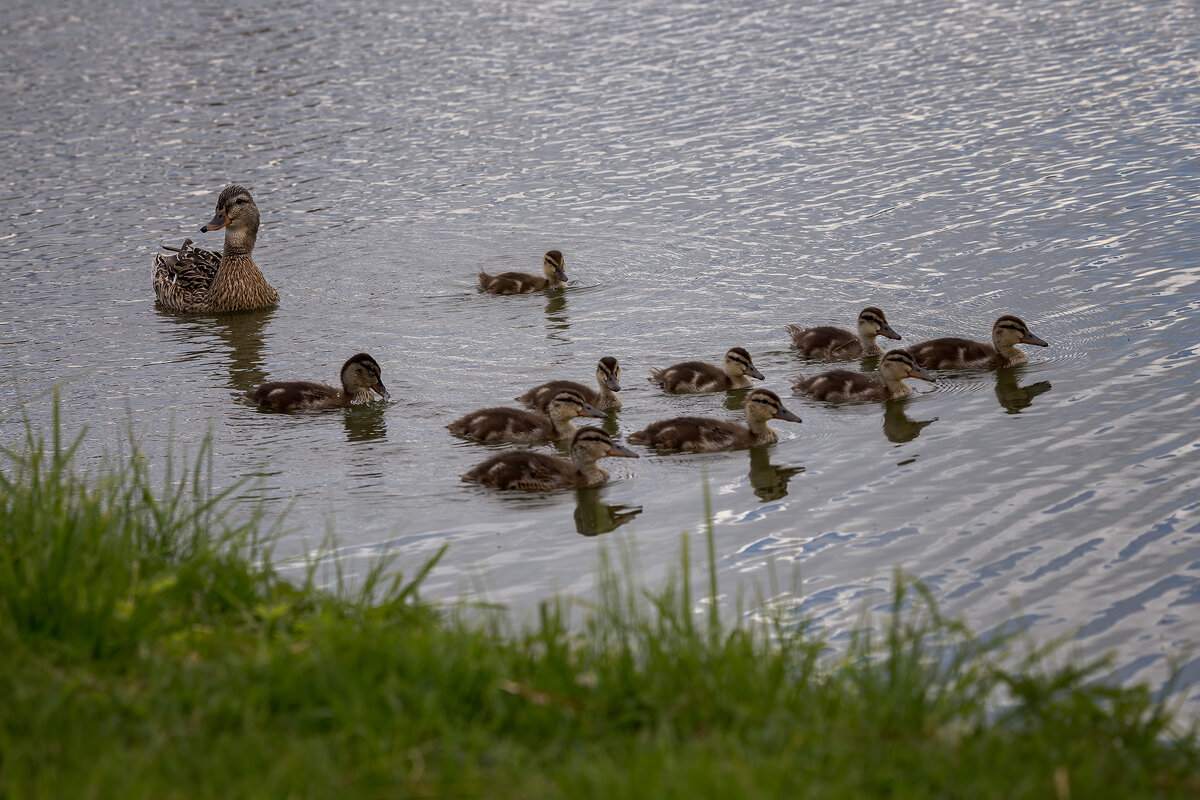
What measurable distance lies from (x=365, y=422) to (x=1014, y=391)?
13.0ft

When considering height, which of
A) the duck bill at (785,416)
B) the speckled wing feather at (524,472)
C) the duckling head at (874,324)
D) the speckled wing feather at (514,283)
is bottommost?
the speckled wing feather at (524,472)

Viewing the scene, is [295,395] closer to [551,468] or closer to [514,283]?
[551,468]

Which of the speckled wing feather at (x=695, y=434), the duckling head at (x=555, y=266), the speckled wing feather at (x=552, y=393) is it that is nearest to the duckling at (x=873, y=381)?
the speckled wing feather at (x=695, y=434)

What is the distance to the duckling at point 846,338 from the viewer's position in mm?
8992

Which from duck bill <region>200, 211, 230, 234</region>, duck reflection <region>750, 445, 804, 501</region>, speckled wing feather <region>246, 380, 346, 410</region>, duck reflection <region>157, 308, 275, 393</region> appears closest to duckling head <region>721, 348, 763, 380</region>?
duck reflection <region>750, 445, 804, 501</region>

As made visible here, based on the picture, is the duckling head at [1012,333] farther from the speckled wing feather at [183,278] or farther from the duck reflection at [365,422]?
the speckled wing feather at [183,278]

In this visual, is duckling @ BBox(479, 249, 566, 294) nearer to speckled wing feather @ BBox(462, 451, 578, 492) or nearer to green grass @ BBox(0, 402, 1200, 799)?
speckled wing feather @ BBox(462, 451, 578, 492)

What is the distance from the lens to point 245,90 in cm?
1869

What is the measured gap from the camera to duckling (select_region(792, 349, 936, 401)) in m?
8.20

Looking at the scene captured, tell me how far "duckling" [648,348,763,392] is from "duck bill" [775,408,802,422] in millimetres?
724

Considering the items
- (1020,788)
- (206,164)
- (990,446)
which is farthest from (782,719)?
(206,164)

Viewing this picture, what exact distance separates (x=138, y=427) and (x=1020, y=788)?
20.6ft

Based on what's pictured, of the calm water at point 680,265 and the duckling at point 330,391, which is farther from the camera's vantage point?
the duckling at point 330,391

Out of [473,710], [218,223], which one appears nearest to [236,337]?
[218,223]
